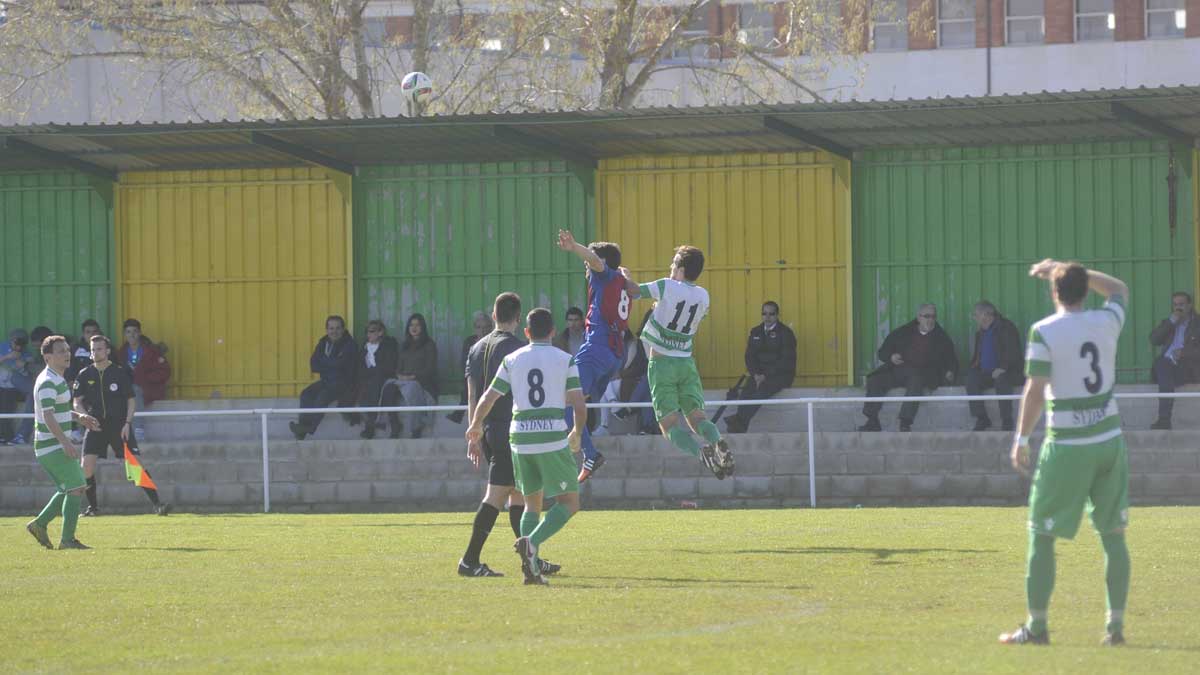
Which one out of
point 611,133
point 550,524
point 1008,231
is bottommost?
point 550,524

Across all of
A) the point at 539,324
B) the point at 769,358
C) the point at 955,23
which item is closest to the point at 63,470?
the point at 539,324

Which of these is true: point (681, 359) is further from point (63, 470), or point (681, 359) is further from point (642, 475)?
point (642, 475)

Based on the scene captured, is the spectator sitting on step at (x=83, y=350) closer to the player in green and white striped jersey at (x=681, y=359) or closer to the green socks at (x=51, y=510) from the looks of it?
the green socks at (x=51, y=510)

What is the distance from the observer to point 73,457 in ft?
48.8

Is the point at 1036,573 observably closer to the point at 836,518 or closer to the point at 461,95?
the point at 836,518

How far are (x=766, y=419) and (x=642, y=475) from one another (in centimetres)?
219

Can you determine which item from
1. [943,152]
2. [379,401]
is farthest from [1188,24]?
[379,401]

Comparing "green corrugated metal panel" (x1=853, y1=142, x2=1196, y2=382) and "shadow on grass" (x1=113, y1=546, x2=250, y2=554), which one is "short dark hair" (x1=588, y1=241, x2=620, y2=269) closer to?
"shadow on grass" (x1=113, y1=546, x2=250, y2=554)

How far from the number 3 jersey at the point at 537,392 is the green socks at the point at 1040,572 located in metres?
3.62

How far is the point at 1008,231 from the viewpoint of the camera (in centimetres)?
2325

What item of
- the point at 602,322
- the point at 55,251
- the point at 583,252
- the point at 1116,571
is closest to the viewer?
the point at 1116,571

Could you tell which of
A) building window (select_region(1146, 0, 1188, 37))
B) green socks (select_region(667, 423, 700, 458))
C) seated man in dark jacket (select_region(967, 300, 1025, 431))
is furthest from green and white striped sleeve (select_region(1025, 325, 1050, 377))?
building window (select_region(1146, 0, 1188, 37))

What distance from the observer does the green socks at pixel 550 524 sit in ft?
36.8

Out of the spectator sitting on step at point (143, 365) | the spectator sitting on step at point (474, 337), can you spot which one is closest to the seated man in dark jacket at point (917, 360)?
the spectator sitting on step at point (474, 337)
